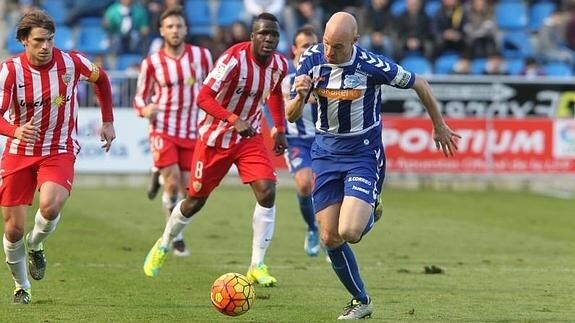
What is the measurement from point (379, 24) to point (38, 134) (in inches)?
643

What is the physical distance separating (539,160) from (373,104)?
46.1ft

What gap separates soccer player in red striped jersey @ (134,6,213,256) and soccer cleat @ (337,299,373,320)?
4.49 m

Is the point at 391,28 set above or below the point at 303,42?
below

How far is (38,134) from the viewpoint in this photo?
9844mm

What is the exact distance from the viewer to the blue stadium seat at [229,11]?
2692 cm

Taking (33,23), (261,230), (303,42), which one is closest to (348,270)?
(261,230)

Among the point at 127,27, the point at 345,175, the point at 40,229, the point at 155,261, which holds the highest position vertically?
the point at 345,175

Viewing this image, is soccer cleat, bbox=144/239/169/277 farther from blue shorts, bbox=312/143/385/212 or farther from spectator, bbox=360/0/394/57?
spectator, bbox=360/0/394/57

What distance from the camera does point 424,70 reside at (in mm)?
25281

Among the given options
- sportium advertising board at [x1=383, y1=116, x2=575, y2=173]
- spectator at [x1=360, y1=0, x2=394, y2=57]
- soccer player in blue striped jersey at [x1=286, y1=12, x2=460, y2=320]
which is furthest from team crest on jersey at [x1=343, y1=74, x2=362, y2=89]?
spectator at [x1=360, y1=0, x2=394, y2=57]

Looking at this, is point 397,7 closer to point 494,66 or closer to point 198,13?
point 494,66

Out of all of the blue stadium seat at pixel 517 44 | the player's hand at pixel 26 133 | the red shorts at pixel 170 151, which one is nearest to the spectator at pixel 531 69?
the blue stadium seat at pixel 517 44

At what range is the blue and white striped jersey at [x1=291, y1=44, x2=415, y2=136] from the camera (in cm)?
941

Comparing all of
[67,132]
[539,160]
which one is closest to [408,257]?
[67,132]
